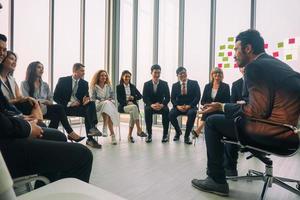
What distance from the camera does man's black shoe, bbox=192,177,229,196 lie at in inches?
78.1

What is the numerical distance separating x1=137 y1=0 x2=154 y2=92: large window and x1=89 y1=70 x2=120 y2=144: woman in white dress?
1.78m

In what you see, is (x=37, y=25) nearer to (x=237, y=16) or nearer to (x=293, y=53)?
(x=237, y=16)

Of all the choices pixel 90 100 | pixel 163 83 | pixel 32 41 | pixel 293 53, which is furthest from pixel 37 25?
pixel 293 53

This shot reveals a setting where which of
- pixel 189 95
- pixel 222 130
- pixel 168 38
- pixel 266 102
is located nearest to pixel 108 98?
pixel 189 95

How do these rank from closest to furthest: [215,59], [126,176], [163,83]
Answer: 1. [126,176]
2. [163,83]
3. [215,59]

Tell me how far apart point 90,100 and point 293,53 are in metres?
3.45

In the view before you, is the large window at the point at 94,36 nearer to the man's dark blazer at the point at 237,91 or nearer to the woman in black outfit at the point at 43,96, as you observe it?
the woman in black outfit at the point at 43,96

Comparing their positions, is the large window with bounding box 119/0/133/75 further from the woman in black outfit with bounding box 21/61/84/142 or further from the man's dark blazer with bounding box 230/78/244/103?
the man's dark blazer with bounding box 230/78/244/103

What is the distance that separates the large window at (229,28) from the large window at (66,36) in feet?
10.3

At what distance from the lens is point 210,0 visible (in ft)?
16.5

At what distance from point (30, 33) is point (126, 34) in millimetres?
2422

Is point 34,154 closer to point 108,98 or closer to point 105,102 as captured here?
point 105,102

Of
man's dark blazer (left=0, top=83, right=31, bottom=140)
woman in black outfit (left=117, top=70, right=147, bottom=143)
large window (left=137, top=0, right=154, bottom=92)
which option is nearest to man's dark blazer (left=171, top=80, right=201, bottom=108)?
woman in black outfit (left=117, top=70, right=147, bottom=143)

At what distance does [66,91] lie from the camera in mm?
3936
